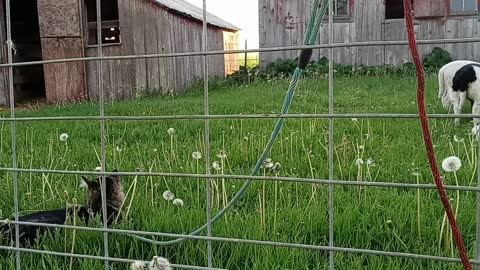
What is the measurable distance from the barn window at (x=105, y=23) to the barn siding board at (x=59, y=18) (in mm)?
502

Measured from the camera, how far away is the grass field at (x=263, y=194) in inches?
81.1

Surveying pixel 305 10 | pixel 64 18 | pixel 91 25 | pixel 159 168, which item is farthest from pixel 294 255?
pixel 305 10

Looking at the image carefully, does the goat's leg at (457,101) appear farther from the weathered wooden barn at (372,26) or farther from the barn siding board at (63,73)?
the barn siding board at (63,73)

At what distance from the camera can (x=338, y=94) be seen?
7957mm

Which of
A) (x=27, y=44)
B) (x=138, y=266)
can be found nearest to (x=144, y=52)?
(x=27, y=44)

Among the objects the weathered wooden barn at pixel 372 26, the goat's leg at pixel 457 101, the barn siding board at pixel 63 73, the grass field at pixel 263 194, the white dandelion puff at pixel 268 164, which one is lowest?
the grass field at pixel 263 194

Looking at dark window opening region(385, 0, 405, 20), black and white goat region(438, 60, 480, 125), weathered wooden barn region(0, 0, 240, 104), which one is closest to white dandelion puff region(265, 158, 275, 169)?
black and white goat region(438, 60, 480, 125)

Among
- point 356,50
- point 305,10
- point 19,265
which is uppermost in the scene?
point 305,10

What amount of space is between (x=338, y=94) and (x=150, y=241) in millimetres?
6226

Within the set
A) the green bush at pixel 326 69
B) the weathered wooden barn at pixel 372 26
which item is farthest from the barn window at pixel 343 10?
the green bush at pixel 326 69

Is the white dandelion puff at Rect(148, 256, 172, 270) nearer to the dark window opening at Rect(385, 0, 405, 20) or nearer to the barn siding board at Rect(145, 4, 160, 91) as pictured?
the barn siding board at Rect(145, 4, 160, 91)

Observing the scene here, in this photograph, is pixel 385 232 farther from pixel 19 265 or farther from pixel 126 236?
pixel 19 265

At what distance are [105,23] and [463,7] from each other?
8328 mm

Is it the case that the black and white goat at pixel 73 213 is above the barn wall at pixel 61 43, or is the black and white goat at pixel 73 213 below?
below
